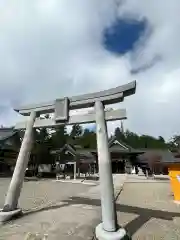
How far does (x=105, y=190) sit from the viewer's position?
6160mm

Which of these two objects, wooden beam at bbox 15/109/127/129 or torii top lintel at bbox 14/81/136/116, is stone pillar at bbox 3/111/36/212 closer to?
wooden beam at bbox 15/109/127/129

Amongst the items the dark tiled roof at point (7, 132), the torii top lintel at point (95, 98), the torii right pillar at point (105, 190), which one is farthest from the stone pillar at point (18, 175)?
the dark tiled roof at point (7, 132)

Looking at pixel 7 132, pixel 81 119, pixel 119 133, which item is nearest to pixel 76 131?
pixel 119 133

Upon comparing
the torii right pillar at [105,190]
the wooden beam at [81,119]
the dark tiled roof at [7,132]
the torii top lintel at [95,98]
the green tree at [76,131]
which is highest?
the green tree at [76,131]

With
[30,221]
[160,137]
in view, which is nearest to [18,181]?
[30,221]

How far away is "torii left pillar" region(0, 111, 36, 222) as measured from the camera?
280 inches

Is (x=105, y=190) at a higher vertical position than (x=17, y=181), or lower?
lower

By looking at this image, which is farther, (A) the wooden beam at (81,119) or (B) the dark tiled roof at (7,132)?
(B) the dark tiled roof at (7,132)

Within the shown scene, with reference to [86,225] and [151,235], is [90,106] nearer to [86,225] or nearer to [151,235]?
[86,225]

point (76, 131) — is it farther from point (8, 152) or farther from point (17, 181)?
point (17, 181)

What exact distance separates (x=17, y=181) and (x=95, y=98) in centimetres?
358

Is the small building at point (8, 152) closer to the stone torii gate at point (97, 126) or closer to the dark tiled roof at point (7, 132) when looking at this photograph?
the dark tiled roof at point (7, 132)

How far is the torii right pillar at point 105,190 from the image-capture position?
562 cm

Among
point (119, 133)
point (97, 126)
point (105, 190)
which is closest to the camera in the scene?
point (105, 190)
